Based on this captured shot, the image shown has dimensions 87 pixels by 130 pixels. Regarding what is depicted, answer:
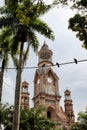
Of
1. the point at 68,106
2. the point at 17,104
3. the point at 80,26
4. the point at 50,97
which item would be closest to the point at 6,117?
the point at 17,104

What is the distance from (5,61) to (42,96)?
35.3 metres

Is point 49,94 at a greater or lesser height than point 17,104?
greater

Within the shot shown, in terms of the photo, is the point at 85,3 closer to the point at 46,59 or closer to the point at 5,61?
the point at 5,61

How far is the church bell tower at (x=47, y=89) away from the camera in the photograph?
60.1 metres

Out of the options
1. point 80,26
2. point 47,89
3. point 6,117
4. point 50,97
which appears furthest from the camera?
point 47,89

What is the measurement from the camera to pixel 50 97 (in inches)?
2421

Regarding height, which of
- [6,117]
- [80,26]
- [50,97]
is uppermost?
[50,97]

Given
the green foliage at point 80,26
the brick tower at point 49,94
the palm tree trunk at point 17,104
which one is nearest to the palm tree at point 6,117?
the palm tree trunk at point 17,104

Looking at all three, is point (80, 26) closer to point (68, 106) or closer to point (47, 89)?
point (47, 89)

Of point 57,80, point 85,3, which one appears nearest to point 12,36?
point 85,3

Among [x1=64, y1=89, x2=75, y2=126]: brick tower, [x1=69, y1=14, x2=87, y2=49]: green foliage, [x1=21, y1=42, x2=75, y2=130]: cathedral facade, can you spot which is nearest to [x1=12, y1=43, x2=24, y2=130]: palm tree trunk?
[x1=69, y1=14, x2=87, y2=49]: green foliage

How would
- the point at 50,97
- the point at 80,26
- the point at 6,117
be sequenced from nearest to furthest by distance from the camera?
the point at 80,26 → the point at 6,117 → the point at 50,97

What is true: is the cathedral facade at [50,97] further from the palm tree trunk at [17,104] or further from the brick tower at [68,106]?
the palm tree trunk at [17,104]

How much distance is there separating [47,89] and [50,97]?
222cm
